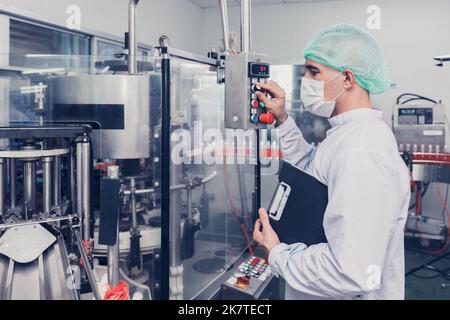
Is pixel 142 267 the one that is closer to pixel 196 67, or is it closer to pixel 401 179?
pixel 196 67

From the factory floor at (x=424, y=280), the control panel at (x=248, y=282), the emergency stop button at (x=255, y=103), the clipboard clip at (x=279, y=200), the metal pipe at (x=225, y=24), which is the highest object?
the metal pipe at (x=225, y=24)

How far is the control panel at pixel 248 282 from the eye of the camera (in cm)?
151

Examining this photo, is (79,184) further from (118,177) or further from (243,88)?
(243,88)

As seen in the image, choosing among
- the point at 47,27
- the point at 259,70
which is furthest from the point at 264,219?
the point at 47,27

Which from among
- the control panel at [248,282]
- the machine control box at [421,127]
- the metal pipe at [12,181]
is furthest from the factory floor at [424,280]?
the metal pipe at [12,181]

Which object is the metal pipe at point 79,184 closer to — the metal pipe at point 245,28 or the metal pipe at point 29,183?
the metal pipe at point 29,183

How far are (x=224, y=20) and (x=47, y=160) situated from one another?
25.8 inches

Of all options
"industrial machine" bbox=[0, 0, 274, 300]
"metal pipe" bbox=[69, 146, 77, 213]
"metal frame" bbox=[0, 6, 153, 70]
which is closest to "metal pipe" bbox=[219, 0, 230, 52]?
"industrial machine" bbox=[0, 0, 274, 300]

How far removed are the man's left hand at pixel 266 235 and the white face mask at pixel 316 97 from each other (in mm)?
298

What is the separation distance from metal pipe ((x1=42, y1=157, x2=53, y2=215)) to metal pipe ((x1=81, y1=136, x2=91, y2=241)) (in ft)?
0.30

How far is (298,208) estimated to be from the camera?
3.32 feet

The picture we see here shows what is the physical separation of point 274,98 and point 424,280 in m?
2.25

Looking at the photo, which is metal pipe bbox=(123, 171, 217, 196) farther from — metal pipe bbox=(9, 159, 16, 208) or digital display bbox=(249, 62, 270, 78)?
digital display bbox=(249, 62, 270, 78)

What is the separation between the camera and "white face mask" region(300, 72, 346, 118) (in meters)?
1.03
